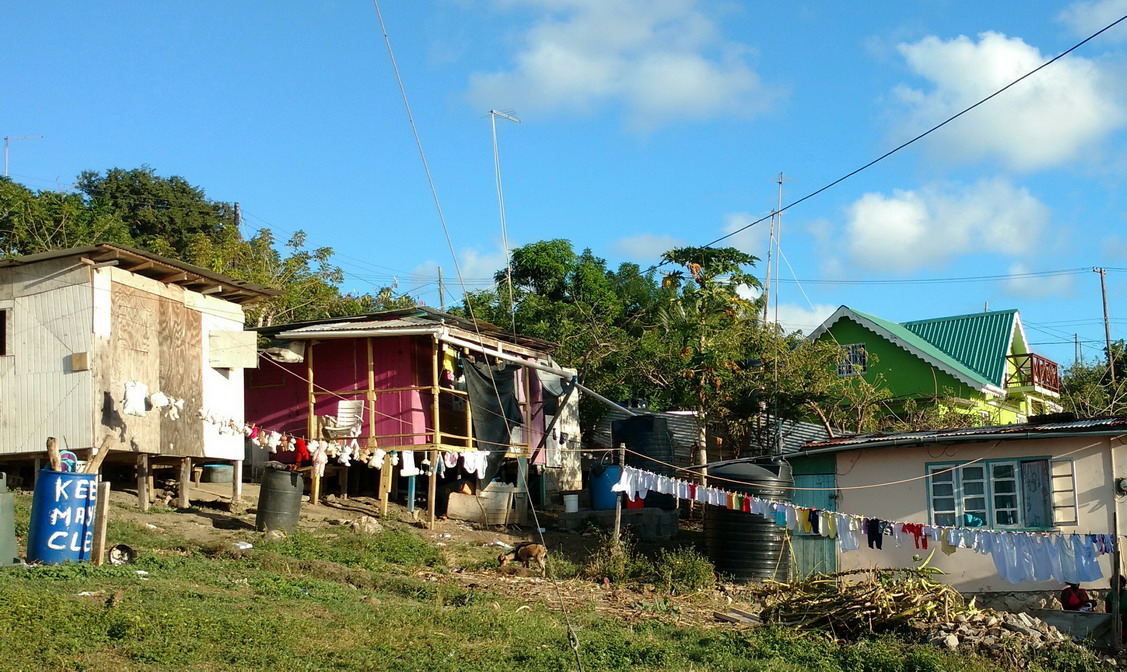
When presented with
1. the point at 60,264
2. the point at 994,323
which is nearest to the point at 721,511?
the point at 60,264

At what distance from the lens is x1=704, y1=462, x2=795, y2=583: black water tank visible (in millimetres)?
18422

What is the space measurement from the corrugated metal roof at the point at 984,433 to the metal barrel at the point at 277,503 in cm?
889

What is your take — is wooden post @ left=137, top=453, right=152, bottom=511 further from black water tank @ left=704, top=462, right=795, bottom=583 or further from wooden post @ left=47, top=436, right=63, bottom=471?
black water tank @ left=704, top=462, right=795, bottom=583

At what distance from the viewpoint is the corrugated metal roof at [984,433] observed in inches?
669

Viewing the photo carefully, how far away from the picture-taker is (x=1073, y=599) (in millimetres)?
16156

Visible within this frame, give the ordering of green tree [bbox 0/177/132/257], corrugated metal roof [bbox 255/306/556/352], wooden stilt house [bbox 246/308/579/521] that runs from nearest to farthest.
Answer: wooden stilt house [bbox 246/308/579/521] → corrugated metal roof [bbox 255/306/556/352] → green tree [bbox 0/177/132/257]

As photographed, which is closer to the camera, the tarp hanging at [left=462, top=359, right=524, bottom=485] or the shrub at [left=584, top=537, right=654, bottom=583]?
the shrub at [left=584, top=537, right=654, bottom=583]

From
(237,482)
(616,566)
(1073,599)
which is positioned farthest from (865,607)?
(237,482)

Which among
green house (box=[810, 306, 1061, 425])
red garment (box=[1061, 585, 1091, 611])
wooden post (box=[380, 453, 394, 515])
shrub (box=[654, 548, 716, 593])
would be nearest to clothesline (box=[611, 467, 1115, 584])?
red garment (box=[1061, 585, 1091, 611])

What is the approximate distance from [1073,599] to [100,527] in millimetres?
13534

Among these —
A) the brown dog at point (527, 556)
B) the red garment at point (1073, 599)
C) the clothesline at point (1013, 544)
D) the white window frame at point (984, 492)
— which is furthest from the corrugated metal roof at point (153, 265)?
the red garment at point (1073, 599)

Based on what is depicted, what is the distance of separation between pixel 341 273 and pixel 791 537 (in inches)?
736

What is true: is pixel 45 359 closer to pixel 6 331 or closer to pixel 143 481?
pixel 6 331

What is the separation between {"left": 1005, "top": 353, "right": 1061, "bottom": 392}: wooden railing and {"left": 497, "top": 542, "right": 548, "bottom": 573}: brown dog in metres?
23.4
